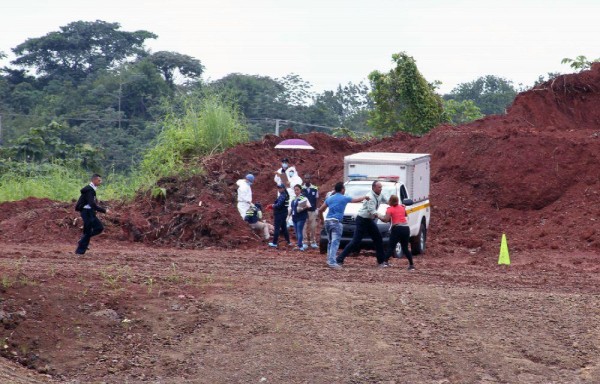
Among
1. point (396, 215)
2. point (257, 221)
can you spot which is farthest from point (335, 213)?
point (257, 221)

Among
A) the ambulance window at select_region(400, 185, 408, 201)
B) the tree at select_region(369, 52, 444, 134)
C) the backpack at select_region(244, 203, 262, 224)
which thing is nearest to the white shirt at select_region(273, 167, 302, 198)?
the backpack at select_region(244, 203, 262, 224)

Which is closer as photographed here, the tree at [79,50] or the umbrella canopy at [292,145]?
the umbrella canopy at [292,145]

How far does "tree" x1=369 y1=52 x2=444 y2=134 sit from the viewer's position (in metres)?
43.6

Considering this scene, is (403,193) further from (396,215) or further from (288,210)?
(396,215)

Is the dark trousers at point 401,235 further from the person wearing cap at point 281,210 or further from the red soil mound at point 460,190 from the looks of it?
the red soil mound at point 460,190

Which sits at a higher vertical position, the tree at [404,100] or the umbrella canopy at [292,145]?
the tree at [404,100]

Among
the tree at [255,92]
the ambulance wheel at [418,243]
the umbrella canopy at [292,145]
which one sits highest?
the tree at [255,92]

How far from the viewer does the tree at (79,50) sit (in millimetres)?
65113

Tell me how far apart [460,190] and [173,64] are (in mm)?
33247

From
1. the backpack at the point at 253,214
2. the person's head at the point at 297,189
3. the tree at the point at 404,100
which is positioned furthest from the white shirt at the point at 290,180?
the tree at the point at 404,100

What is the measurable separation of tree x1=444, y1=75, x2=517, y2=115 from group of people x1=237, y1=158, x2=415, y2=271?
49.0 metres

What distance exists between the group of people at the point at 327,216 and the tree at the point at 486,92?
4902 cm

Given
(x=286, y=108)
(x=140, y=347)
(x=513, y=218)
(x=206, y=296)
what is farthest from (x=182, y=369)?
(x=286, y=108)

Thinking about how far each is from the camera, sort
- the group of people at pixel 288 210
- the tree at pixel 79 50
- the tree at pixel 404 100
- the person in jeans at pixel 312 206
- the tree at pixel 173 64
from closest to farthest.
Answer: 1. the group of people at pixel 288 210
2. the person in jeans at pixel 312 206
3. the tree at pixel 404 100
4. the tree at pixel 173 64
5. the tree at pixel 79 50
